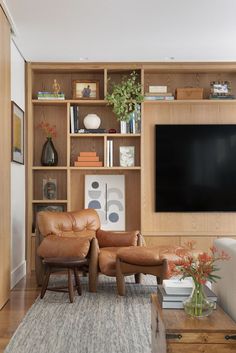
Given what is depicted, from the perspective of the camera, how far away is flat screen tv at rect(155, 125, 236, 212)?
6594 mm

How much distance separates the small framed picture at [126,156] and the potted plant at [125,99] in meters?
0.28

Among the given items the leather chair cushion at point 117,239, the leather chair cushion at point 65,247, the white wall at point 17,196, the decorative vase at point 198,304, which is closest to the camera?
the decorative vase at point 198,304

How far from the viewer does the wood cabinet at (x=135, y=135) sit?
6512mm

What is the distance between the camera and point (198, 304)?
7.77ft

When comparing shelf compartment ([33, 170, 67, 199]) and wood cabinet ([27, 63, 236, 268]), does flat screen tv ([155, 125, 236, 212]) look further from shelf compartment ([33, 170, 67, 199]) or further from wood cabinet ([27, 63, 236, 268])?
shelf compartment ([33, 170, 67, 199])

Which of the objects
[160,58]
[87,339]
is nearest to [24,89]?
[160,58]

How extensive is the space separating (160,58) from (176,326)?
470cm

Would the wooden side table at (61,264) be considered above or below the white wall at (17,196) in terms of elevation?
below

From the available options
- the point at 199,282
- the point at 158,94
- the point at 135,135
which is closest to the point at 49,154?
the point at 135,135

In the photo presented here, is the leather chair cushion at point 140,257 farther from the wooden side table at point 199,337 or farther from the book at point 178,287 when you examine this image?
the wooden side table at point 199,337

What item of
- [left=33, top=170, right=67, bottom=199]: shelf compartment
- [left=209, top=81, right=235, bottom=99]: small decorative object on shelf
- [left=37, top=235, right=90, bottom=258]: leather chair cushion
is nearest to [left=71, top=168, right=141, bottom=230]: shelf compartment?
[left=33, top=170, right=67, bottom=199]: shelf compartment

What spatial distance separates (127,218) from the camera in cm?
675

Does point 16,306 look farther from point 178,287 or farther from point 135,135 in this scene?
point 135,135

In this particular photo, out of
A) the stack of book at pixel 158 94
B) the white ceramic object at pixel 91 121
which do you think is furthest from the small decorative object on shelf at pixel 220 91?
the white ceramic object at pixel 91 121
